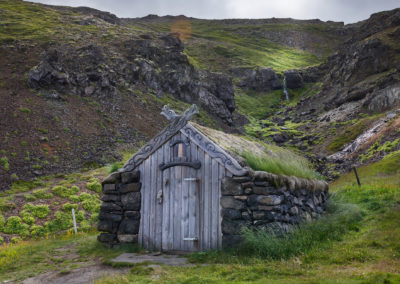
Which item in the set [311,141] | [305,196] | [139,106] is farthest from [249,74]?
[305,196]

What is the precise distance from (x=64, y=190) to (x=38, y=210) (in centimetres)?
331

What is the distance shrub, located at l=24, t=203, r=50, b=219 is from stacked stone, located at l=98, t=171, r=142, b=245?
967 centimetres

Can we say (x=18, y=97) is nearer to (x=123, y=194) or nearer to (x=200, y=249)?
(x=123, y=194)

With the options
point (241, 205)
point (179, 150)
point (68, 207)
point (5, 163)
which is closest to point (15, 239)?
point (68, 207)

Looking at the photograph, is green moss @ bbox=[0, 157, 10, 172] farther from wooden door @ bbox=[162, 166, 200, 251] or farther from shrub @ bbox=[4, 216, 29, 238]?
wooden door @ bbox=[162, 166, 200, 251]

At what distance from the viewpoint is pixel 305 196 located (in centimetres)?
1209

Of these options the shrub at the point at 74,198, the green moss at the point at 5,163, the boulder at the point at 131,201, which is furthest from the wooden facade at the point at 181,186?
the green moss at the point at 5,163

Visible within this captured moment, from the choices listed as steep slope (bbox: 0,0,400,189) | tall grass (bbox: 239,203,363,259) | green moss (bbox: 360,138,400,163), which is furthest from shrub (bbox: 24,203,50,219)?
green moss (bbox: 360,138,400,163)

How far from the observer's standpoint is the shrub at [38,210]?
63.2 feet

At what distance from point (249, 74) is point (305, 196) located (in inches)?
3754

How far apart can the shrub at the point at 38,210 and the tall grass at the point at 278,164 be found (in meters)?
13.4

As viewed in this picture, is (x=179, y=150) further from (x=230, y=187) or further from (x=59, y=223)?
(x=59, y=223)

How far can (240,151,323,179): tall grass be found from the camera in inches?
396

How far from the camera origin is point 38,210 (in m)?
19.7
